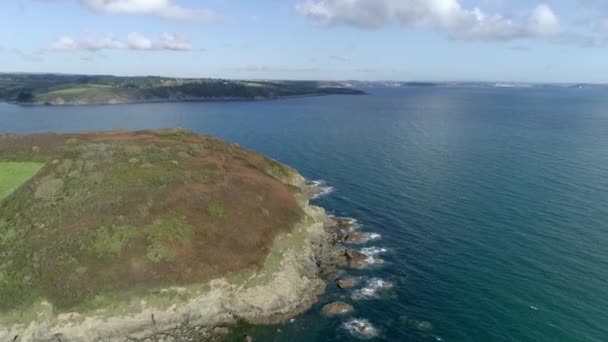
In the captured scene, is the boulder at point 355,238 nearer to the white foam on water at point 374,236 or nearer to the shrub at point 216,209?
the white foam on water at point 374,236

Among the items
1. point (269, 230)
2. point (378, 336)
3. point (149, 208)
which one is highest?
point (149, 208)

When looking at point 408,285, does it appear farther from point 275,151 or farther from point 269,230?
point 275,151

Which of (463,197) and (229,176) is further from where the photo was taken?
(463,197)

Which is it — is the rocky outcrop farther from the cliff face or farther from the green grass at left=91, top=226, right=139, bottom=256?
the green grass at left=91, top=226, right=139, bottom=256

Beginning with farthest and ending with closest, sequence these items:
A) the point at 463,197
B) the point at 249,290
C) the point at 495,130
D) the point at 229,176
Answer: the point at 495,130 < the point at 463,197 < the point at 229,176 < the point at 249,290

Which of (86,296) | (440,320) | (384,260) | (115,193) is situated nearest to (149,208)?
(115,193)

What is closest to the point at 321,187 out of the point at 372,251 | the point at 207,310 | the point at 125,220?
the point at 372,251

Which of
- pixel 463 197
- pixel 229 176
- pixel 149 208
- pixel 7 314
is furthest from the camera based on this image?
pixel 463 197
